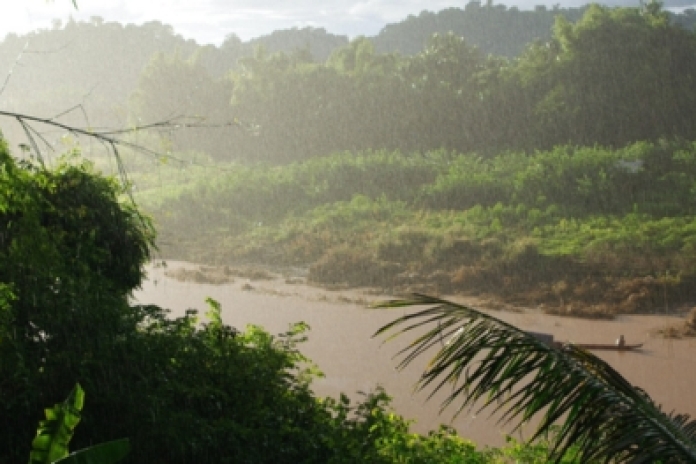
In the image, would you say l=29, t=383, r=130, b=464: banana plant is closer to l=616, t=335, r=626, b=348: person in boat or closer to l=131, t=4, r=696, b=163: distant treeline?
l=616, t=335, r=626, b=348: person in boat

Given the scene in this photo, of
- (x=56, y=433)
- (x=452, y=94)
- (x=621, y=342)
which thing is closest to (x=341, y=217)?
(x=452, y=94)

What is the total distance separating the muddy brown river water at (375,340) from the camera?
24.2 feet

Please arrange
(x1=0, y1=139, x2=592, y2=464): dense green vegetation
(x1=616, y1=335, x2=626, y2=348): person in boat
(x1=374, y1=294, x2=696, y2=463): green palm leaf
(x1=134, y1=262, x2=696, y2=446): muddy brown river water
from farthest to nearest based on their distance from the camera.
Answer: (x1=616, y1=335, x2=626, y2=348): person in boat
(x1=134, y1=262, x2=696, y2=446): muddy brown river water
(x1=0, y1=139, x2=592, y2=464): dense green vegetation
(x1=374, y1=294, x2=696, y2=463): green palm leaf

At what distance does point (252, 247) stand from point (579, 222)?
479cm

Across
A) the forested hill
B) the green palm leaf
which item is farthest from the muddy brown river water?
the forested hill

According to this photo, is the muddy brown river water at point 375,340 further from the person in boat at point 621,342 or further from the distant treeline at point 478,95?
the distant treeline at point 478,95

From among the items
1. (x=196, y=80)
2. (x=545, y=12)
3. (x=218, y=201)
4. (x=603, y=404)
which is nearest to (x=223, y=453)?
(x=603, y=404)

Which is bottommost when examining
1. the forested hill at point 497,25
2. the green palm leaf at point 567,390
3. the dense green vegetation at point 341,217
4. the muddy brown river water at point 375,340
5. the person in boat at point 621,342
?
the muddy brown river water at point 375,340

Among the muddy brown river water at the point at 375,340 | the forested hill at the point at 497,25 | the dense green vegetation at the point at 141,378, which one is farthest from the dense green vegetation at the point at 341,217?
the forested hill at the point at 497,25

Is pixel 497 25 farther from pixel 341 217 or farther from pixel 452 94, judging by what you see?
pixel 341 217

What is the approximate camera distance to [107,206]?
4.64m

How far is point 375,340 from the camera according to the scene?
9.68 m

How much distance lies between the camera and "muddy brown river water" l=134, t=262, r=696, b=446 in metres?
7.39

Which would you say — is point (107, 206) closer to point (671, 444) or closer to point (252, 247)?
point (671, 444)
